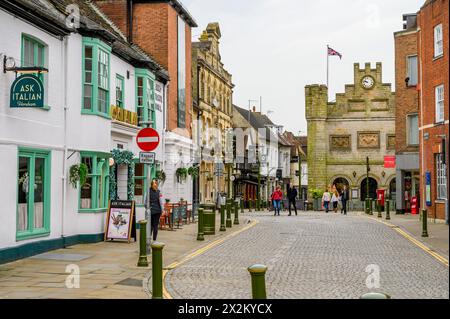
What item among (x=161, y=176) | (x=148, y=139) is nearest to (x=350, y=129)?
(x=161, y=176)

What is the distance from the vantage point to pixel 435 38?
23.3 meters

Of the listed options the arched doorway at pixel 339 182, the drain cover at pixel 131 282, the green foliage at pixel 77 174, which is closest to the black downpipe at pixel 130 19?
the green foliage at pixel 77 174

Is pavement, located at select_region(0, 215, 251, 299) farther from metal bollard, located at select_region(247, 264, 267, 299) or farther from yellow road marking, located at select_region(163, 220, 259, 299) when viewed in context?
metal bollard, located at select_region(247, 264, 267, 299)

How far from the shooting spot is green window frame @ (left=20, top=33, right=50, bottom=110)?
14.4 m

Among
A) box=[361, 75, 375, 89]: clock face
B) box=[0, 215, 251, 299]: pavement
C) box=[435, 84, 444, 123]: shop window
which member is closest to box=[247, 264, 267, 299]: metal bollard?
box=[0, 215, 251, 299]: pavement

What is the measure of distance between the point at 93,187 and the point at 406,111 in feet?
84.9

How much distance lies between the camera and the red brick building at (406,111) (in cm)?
3847

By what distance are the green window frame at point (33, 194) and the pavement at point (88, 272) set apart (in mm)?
667

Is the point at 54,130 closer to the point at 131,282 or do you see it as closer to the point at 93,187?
the point at 93,187

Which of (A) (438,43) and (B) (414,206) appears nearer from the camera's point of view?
(A) (438,43)

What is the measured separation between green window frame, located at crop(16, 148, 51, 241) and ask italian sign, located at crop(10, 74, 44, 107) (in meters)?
1.31

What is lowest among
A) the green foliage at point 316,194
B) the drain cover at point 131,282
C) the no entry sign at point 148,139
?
the drain cover at point 131,282

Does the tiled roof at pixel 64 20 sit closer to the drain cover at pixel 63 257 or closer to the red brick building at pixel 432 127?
the drain cover at pixel 63 257

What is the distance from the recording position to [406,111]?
38750mm
